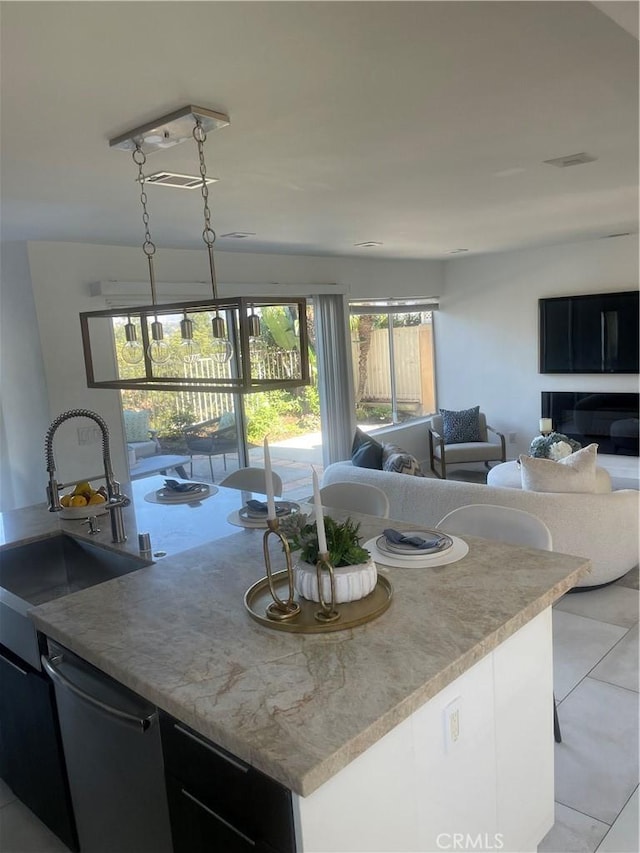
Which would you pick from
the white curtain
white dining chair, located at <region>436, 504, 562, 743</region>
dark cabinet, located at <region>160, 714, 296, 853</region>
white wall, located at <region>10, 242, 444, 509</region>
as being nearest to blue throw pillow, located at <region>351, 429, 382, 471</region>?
the white curtain

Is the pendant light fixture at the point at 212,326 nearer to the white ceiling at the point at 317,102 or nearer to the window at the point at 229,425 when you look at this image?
the white ceiling at the point at 317,102

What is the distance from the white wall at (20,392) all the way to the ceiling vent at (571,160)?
3127mm

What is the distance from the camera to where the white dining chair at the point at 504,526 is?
236cm

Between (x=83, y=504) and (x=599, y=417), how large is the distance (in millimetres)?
5472

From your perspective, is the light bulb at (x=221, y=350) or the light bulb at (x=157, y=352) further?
the light bulb at (x=157, y=352)

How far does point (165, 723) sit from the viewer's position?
147cm

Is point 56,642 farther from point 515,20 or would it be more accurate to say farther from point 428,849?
point 515,20

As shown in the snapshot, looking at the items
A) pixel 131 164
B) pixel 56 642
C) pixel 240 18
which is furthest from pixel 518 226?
pixel 56 642

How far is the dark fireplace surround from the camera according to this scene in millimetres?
6375

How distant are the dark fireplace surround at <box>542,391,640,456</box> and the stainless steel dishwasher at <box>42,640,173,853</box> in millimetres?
5927

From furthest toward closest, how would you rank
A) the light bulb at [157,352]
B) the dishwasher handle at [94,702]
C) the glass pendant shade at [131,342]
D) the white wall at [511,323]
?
the white wall at [511,323] < the glass pendant shade at [131,342] < the light bulb at [157,352] < the dishwasher handle at [94,702]

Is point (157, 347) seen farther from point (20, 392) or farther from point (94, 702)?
point (20, 392)

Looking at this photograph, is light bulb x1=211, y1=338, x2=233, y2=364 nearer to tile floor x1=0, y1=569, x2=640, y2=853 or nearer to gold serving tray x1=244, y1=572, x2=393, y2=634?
gold serving tray x1=244, y1=572, x2=393, y2=634

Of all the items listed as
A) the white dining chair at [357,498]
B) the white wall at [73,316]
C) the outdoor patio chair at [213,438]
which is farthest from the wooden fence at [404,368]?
the white dining chair at [357,498]
